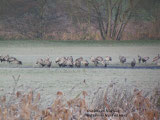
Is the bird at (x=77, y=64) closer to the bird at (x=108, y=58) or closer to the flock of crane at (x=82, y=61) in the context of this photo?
the flock of crane at (x=82, y=61)

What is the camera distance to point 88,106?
104 inches

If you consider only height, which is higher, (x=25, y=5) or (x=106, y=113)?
(x=25, y=5)

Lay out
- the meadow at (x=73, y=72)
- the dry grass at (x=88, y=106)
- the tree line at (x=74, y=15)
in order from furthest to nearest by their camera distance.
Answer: the tree line at (x=74, y=15), the meadow at (x=73, y=72), the dry grass at (x=88, y=106)

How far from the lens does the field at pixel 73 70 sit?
2.71 meters

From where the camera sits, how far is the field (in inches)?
107

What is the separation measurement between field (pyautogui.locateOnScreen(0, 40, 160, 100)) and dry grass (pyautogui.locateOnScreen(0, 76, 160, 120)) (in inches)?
2.6

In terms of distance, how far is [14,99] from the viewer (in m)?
2.61

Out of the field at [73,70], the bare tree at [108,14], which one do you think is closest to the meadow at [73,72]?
the field at [73,70]

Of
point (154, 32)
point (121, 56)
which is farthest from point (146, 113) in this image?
point (154, 32)

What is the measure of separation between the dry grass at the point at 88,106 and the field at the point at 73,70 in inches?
2.6

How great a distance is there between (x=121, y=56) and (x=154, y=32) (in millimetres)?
372

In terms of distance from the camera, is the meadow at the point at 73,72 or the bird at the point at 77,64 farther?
the bird at the point at 77,64

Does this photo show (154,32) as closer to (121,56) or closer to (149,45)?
(149,45)

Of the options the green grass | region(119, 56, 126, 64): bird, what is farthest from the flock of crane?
the green grass
